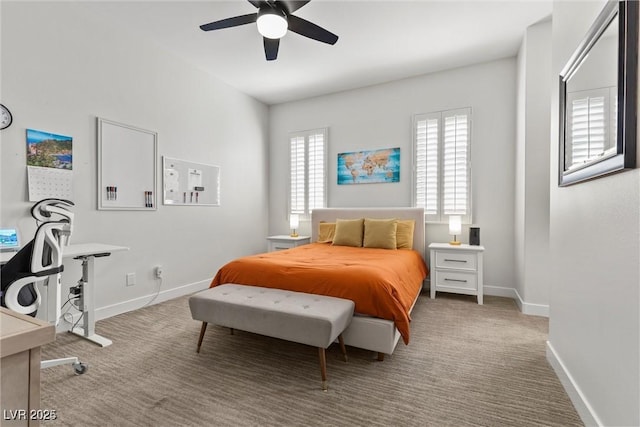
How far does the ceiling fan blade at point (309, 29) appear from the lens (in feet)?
7.87

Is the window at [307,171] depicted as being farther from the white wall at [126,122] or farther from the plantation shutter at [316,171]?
the white wall at [126,122]

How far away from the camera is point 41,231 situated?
5.38 ft

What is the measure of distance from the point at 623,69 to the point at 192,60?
4032 millimetres

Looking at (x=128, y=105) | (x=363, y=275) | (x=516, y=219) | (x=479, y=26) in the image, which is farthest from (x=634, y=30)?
(x=128, y=105)

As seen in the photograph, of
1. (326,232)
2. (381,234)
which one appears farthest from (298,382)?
(326,232)

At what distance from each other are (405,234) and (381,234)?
34 cm

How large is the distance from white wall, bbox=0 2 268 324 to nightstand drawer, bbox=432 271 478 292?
9.68 feet

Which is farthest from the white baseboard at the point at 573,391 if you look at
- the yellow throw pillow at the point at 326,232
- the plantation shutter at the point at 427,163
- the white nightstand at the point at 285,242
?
the white nightstand at the point at 285,242

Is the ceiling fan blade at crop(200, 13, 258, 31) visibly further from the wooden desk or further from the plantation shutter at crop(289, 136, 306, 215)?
the plantation shutter at crop(289, 136, 306, 215)

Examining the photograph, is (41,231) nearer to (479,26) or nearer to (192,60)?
(192,60)

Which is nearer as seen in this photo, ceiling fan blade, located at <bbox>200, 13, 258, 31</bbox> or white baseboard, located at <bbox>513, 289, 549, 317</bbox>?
ceiling fan blade, located at <bbox>200, 13, 258, 31</bbox>

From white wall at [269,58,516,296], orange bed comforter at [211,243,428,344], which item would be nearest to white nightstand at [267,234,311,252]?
white wall at [269,58,516,296]

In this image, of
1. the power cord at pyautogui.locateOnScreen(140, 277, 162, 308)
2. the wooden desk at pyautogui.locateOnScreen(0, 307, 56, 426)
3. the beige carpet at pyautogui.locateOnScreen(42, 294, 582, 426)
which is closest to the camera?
the wooden desk at pyautogui.locateOnScreen(0, 307, 56, 426)

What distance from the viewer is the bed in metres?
2.07
